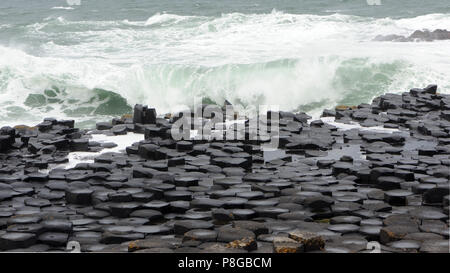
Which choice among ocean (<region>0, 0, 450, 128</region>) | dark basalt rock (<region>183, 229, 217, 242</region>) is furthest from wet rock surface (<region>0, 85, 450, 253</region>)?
ocean (<region>0, 0, 450, 128</region>)

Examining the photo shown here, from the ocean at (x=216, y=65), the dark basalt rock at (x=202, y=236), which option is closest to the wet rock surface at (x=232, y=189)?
the dark basalt rock at (x=202, y=236)

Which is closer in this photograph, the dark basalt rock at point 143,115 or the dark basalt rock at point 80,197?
the dark basalt rock at point 80,197

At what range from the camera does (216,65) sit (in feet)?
52.4

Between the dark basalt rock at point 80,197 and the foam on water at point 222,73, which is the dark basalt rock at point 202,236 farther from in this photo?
the foam on water at point 222,73

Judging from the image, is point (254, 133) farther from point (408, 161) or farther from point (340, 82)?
point (340, 82)

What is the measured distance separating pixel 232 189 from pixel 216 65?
9964 millimetres

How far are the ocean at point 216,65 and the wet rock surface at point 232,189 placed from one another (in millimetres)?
4370

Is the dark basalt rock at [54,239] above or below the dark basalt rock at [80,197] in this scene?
below

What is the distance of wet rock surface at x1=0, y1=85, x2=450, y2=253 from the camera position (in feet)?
16.2

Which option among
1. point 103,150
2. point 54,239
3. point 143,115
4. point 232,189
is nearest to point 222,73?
point 143,115

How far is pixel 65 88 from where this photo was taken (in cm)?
1455

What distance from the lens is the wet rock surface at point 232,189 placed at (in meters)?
4.95

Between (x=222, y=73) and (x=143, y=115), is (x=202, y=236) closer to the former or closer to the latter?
(x=143, y=115)

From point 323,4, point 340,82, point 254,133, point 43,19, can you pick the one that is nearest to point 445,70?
point 340,82
